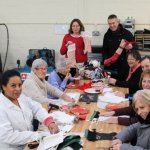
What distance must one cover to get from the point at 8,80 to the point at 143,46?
13.0 feet

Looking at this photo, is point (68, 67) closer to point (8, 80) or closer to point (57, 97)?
point (57, 97)

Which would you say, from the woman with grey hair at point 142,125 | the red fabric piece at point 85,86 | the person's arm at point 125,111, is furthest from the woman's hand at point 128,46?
the woman with grey hair at point 142,125

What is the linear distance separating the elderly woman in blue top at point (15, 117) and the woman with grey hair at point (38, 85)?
674 millimetres

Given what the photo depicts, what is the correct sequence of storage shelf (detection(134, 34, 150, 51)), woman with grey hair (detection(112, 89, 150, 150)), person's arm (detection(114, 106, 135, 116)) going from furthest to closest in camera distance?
storage shelf (detection(134, 34, 150, 51)) < person's arm (detection(114, 106, 135, 116)) < woman with grey hair (detection(112, 89, 150, 150))

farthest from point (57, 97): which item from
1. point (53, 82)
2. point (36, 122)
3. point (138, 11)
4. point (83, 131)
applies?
point (138, 11)

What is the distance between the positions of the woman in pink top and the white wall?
1281mm

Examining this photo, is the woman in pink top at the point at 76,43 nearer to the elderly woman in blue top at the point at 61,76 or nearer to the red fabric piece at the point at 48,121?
the elderly woman in blue top at the point at 61,76

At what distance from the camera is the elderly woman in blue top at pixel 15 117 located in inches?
107

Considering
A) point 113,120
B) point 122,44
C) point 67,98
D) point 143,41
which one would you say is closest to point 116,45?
point 122,44

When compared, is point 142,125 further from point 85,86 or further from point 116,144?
point 85,86

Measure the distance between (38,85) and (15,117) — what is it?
1.10 metres

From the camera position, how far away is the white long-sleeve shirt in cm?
270

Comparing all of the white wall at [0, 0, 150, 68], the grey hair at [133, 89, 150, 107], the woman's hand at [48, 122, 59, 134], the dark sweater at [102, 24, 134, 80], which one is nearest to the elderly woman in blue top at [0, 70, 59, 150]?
the woman's hand at [48, 122, 59, 134]

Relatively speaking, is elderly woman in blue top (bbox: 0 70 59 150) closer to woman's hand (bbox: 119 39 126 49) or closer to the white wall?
woman's hand (bbox: 119 39 126 49)
